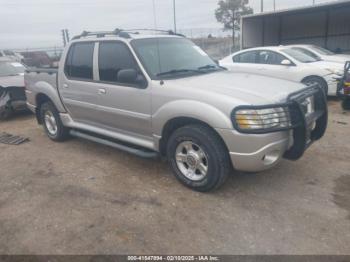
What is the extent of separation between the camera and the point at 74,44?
A: 5043mm

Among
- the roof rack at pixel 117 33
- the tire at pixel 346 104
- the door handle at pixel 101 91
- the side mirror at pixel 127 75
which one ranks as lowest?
the tire at pixel 346 104

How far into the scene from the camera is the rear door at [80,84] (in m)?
4.71

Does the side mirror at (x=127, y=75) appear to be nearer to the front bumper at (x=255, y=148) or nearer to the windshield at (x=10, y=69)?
the front bumper at (x=255, y=148)

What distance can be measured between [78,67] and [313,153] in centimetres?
382

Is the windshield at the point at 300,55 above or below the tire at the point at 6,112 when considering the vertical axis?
above

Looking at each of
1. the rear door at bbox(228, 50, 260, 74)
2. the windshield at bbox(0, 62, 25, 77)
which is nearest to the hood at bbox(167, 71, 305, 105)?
the rear door at bbox(228, 50, 260, 74)

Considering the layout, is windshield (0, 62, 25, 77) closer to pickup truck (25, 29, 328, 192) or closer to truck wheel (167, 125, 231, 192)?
pickup truck (25, 29, 328, 192)

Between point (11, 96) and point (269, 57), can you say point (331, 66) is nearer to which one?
point (269, 57)

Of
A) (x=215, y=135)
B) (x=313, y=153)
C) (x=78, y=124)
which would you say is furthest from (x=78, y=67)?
(x=313, y=153)

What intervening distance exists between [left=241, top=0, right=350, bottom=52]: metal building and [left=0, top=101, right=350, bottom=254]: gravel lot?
13330 mm

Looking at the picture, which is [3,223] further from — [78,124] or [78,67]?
[78,67]

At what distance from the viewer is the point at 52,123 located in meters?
5.94

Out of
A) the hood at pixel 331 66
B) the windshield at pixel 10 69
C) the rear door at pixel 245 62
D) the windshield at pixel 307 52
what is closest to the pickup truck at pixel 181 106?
the windshield at pixel 10 69

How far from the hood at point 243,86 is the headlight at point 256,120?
0.36ft
